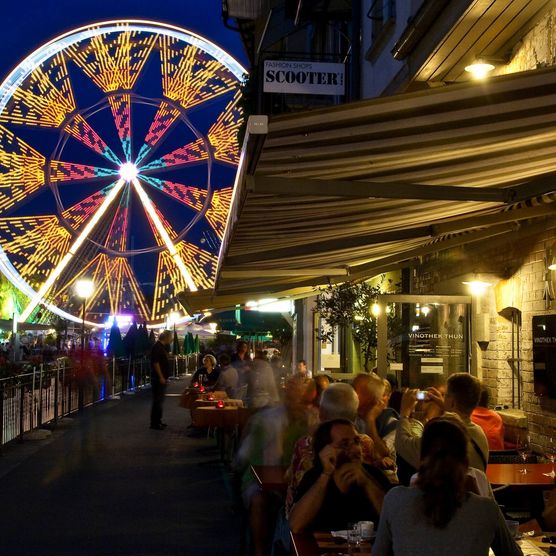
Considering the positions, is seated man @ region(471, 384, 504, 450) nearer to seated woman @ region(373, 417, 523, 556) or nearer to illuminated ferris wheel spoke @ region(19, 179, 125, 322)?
seated woman @ region(373, 417, 523, 556)

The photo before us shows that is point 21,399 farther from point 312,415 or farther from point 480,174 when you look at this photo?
point 480,174

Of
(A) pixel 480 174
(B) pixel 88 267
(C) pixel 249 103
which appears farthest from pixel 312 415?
(B) pixel 88 267

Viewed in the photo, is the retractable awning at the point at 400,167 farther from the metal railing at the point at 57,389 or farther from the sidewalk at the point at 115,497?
the metal railing at the point at 57,389

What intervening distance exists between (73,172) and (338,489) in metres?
17.8

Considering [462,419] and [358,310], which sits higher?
[358,310]

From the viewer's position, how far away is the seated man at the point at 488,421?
21.7ft

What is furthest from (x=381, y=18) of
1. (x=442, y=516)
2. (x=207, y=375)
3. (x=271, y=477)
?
(x=442, y=516)

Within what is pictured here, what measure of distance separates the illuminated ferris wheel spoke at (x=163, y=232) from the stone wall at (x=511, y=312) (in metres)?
11.0

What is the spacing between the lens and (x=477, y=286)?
894cm

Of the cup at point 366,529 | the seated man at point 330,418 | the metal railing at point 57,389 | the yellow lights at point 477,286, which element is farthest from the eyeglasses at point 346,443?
the metal railing at point 57,389

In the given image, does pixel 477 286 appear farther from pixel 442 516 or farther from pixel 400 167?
pixel 442 516

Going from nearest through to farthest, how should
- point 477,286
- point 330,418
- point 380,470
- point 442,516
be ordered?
point 442,516, point 380,470, point 330,418, point 477,286

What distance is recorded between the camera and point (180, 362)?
38.2 m

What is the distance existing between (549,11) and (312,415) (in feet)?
11.0
